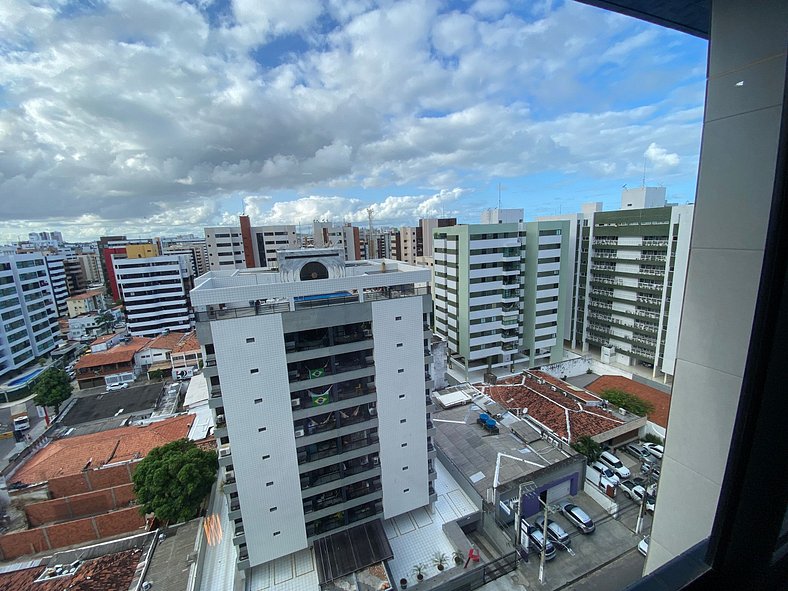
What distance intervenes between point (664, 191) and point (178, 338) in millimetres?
34365

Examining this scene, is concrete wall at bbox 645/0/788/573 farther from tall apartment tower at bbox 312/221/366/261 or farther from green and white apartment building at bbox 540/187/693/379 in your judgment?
tall apartment tower at bbox 312/221/366/261

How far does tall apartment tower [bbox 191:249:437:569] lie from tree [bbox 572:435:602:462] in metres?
5.32

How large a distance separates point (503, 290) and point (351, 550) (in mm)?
14138

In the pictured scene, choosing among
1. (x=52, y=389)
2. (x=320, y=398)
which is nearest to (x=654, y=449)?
(x=320, y=398)

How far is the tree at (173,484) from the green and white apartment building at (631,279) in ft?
68.2

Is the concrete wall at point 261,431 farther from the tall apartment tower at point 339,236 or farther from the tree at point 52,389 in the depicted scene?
the tall apartment tower at point 339,236

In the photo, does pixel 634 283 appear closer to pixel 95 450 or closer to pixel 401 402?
pixel 401 402

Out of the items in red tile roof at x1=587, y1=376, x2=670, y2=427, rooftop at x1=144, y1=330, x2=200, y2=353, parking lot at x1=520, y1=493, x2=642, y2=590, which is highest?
rooftop at x1=144, y1=330, x2=200, y2=353

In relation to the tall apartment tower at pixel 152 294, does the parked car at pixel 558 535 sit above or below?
below

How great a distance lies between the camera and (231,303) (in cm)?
700

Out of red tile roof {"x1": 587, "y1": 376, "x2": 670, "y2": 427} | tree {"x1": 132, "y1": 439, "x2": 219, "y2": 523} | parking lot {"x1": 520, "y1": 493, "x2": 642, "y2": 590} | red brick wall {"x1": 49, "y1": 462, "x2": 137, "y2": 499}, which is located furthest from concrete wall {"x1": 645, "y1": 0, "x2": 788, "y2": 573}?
red brick wall {"x1": 49, "y1": 462, "x2": 137, "y2": 499}

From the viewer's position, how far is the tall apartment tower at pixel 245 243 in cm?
3036

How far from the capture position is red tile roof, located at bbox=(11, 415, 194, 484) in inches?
458

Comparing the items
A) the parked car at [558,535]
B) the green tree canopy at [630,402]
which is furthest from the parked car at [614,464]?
the parked car at [558,535]
